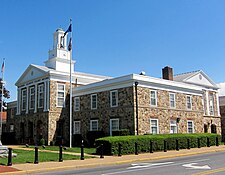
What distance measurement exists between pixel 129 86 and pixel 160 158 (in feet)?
35.0

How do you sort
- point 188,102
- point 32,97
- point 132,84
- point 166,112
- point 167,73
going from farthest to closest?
point 32,97
point 167,73
point 188,102
point 166,112
point 132,84

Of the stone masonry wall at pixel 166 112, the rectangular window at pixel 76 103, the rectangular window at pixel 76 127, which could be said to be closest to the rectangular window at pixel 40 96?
the rectangular window at pixel 76 103

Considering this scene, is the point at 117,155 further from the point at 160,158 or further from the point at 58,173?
→ the point at 58,173

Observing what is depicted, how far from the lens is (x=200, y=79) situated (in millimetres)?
42594

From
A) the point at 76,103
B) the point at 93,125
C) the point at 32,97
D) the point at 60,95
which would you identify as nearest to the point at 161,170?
the point at 93,125

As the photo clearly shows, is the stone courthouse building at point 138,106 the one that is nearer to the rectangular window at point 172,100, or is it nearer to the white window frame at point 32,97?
the rectangular window at point 172,100

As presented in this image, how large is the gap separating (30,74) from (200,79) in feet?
80.2

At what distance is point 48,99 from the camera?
116 feet

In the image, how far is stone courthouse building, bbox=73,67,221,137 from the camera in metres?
28.6

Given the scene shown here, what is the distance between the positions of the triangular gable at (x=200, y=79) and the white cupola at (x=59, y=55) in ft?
55.8

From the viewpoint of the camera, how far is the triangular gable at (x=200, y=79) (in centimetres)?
4122

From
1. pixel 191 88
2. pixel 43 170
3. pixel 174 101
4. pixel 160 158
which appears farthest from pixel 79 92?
pixel 43 170

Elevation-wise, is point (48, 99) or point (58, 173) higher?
point (48, 99)

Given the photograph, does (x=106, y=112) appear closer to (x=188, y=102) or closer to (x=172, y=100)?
(x=172, y=100)
